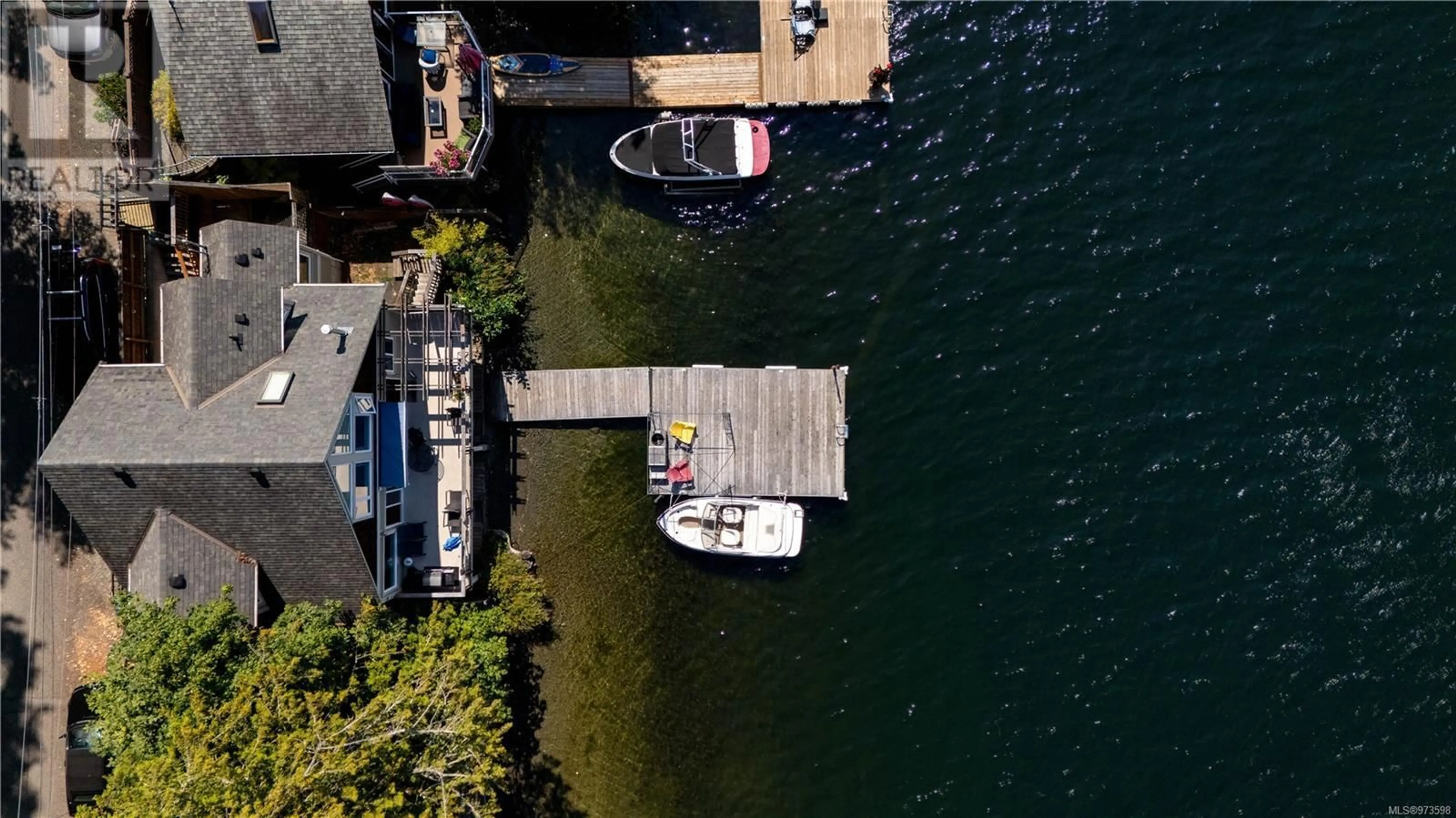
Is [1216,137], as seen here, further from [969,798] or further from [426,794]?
[426,794]

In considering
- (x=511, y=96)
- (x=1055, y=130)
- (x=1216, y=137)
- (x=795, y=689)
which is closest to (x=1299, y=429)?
(x=1216, y=137)

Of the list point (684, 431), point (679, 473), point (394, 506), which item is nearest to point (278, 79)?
point (394, 506)

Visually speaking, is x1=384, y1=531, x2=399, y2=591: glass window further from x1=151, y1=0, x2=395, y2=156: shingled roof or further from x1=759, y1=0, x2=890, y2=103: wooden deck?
x1=759, y1=0, x2=890, y2=103: wooden deck

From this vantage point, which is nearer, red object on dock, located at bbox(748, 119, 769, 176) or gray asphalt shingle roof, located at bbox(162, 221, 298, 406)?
gray asphalt shingle roof, located at bbox(162, 221, 298, 406)

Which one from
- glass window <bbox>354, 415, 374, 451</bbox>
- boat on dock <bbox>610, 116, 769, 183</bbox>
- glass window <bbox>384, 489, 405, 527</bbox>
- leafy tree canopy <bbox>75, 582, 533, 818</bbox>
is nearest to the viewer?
leafy tree canopy <bbox>75, 582, 533, 818</bbox>

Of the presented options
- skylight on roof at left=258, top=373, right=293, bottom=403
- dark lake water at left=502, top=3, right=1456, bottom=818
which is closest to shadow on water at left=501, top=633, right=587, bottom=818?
dark lake water at left=502, top=3, right=1456, bottom=818
